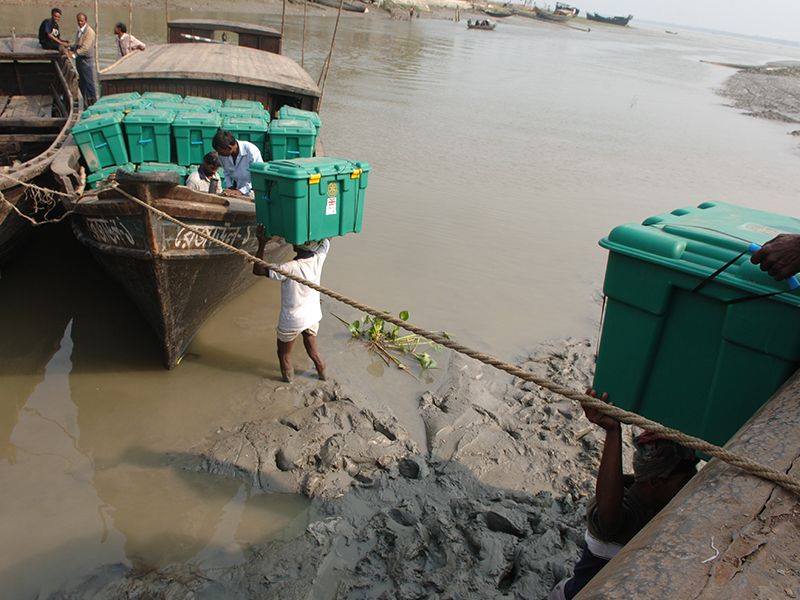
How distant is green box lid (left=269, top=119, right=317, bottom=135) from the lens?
6.50 m

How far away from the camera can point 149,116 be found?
6145mm

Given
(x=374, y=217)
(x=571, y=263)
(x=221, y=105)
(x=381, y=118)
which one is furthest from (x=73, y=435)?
(x=381, y=118)

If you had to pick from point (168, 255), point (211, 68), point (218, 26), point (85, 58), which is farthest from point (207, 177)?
point (85, 58)

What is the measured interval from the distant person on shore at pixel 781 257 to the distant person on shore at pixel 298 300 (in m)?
3.30

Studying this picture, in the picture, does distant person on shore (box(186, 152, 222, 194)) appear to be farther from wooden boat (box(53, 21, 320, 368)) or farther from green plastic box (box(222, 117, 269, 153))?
green plastic box (box(222, 117, 269, 153))

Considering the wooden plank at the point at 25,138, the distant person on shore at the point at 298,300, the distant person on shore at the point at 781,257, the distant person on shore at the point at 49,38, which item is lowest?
the distant person on shore at the point at 298,300

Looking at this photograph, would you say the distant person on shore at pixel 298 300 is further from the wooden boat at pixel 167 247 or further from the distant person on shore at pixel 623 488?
the distant person on shore at pixel 623 488

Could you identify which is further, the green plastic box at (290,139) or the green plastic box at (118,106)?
the green plastic box at (290,139)

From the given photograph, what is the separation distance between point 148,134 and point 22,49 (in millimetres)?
7577

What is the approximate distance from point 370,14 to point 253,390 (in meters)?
51.8

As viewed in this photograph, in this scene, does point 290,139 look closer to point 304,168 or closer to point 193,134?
point 193,134

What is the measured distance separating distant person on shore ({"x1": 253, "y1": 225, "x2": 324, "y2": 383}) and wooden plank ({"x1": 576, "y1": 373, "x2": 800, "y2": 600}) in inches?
139

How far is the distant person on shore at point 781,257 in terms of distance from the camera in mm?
1852

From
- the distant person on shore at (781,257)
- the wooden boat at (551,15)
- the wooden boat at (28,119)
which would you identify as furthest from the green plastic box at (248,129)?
the wooden boat at (551,15)
